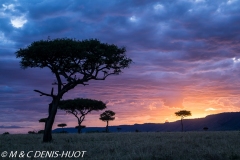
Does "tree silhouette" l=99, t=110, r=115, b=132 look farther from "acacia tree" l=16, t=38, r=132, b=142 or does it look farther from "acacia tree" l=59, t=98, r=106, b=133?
"acacia tree" l=16, t=38, r=132, b=142

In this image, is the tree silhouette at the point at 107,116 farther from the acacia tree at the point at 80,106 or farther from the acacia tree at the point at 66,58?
the acacia tree at the point at 66,58

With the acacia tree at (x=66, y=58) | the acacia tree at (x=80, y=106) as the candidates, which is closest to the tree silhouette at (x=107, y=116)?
the acacia tree at (x=80, y=106)

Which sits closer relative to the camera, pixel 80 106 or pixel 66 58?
pixel 66 58

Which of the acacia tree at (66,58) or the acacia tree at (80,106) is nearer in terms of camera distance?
the acacia tree at (66,58)

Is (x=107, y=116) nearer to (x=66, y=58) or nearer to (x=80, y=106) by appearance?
(x=80, y=106)

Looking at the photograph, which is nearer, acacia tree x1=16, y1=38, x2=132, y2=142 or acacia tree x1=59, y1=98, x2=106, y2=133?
acacia tree x1=16, y1=38, x2=132, y2=142

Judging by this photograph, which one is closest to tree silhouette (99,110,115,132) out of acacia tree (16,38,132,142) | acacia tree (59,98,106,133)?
acacia tree (59,98,106,133)

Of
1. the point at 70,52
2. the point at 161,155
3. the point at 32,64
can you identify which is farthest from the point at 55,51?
the point at 161,155

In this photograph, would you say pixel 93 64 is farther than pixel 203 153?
Yes

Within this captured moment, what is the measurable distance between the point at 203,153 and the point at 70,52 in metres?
17.9

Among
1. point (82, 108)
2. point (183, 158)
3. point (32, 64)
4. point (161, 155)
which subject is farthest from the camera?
point (82, 108)

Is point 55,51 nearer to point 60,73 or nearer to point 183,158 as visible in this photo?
point 60,73

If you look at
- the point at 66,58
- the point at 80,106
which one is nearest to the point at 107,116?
the point at 80,106

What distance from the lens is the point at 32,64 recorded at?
104ft
